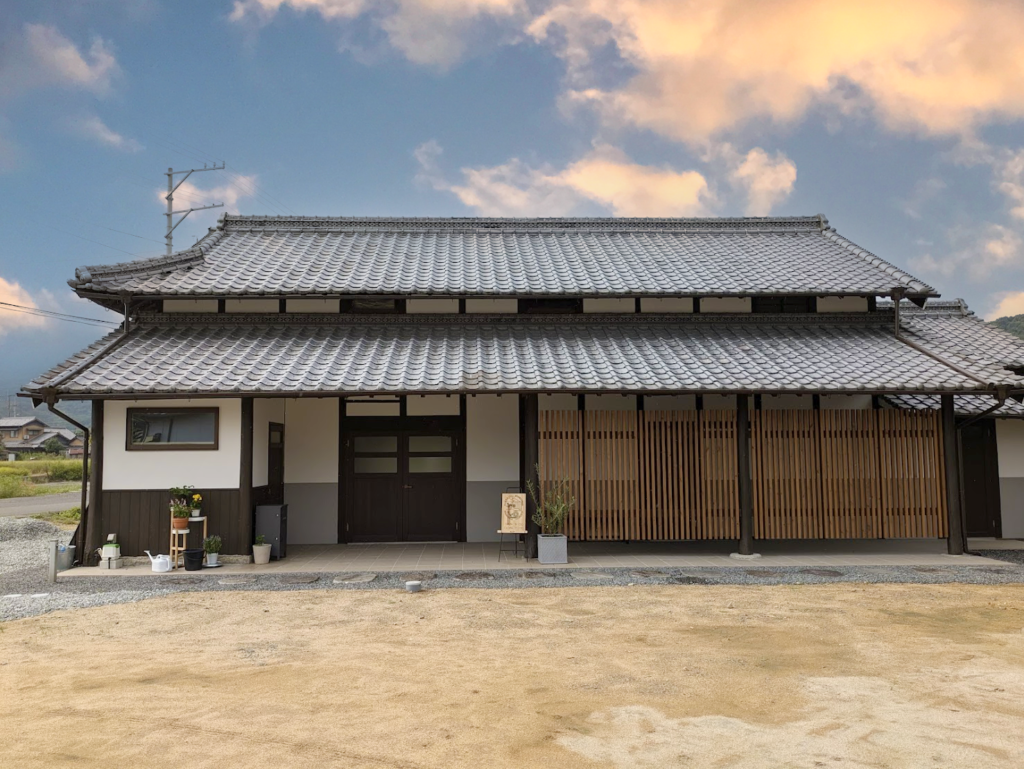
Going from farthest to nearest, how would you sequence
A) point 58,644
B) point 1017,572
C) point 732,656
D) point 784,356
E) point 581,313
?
point 581,313 → point 784,356 → point 1017,572 → point 58,644 → point 732,656

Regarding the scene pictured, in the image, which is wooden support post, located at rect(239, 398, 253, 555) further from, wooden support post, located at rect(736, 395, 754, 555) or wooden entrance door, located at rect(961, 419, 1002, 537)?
wooden entrance door, located at rect(961, 419, 1002, 537)

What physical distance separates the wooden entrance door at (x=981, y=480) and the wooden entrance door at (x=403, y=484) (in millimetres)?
9074

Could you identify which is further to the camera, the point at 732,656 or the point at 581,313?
the point at 581,313

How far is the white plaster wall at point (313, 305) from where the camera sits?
12055 millimetres

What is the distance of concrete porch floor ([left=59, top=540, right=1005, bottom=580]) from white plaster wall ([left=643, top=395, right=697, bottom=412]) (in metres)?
2.30

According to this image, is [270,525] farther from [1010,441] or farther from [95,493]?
[1010,441]

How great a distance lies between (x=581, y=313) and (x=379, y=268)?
3.82 meters

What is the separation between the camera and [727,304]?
40.8 feet

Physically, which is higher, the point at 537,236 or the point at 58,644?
the point at 537,236

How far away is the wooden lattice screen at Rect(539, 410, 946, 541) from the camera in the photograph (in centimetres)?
1068

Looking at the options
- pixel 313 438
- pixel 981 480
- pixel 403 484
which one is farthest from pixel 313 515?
pixel 981 480

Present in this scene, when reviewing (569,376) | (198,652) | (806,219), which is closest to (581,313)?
(569,376)

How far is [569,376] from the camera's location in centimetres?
998

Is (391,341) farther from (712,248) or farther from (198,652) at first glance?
(712,248)
